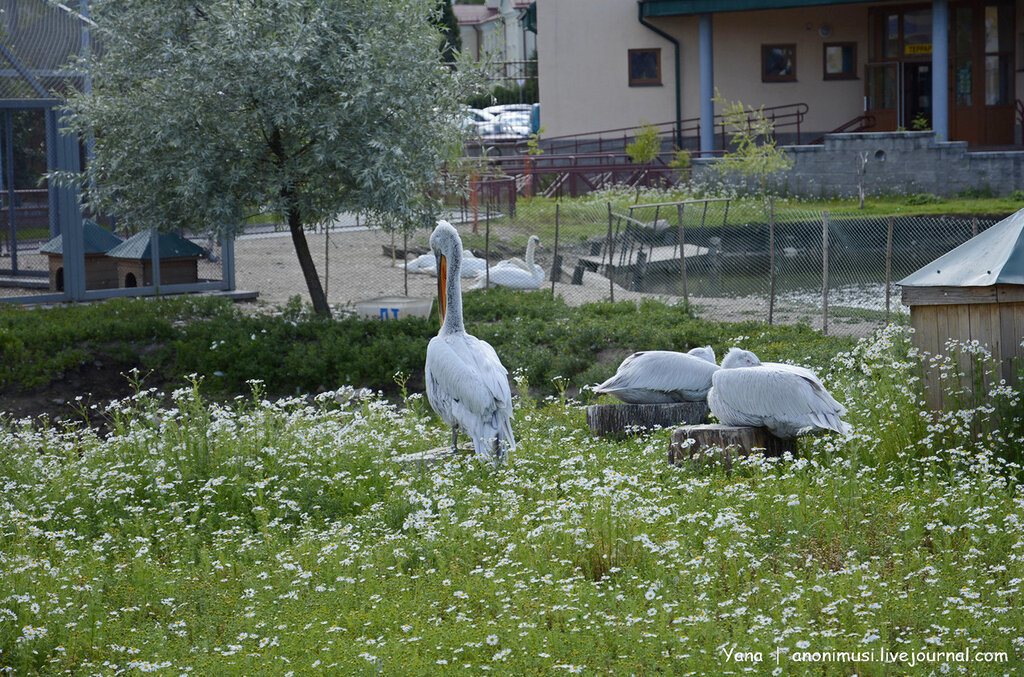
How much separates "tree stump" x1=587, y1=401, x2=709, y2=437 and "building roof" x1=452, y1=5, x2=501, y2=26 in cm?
7659

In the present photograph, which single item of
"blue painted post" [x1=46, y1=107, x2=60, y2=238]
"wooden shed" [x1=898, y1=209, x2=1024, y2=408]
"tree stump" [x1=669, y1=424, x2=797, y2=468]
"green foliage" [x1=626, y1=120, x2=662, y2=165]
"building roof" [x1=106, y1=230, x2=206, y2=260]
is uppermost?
"green foliage" [x1=626, y1=120, x2=662, y2=165]

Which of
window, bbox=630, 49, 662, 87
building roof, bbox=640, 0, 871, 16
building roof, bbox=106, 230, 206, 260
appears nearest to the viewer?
building roof, bbox=106, 230, 206, 260

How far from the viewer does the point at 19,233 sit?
649 inches

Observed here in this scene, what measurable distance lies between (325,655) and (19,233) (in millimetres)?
13709

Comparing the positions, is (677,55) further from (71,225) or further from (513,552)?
(513,552)

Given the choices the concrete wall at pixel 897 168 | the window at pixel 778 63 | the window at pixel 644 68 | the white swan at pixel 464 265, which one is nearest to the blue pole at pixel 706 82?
the window at pixel 644 68

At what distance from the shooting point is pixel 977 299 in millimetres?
7133

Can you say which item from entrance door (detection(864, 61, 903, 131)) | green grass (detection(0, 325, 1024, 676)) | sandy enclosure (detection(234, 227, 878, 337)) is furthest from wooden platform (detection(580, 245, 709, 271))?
entrance door (detection(864, 61, 903, 131))

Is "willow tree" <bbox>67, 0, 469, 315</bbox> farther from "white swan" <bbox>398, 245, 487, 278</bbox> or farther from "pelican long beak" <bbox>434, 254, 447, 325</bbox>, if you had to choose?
"pelican long beak" <bbox>434, 254, 447, 325</bbox>

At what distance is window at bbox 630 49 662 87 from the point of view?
3653cm

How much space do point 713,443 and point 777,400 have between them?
0.51 meters

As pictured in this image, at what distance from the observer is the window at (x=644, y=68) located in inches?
1438

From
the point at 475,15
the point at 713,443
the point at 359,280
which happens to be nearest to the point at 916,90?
the point at 359,280

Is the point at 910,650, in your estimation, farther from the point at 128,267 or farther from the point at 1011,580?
the point at 128,267
